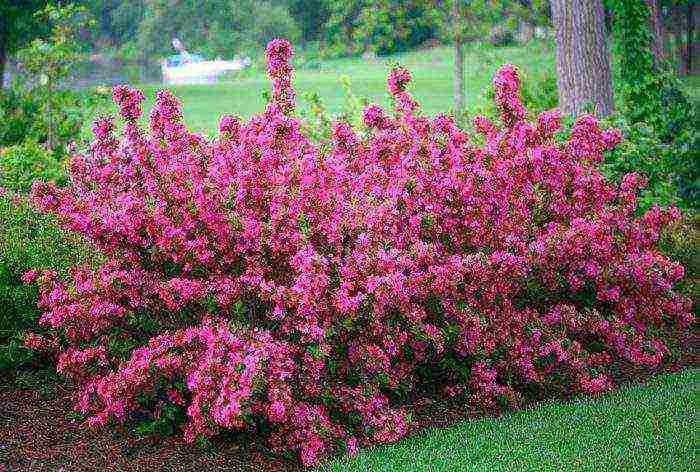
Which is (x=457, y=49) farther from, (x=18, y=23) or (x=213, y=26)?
(x=213, y=26)

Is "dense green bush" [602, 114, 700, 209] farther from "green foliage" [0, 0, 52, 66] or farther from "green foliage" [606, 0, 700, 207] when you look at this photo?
"green foliage" [0, 0, 52, 66]

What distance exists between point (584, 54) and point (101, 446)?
9191mm

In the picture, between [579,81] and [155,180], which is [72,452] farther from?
[579,81]

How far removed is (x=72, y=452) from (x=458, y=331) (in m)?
2.32

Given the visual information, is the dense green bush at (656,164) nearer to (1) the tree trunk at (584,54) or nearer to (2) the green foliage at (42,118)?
(1) the tree trunk at (584,54)

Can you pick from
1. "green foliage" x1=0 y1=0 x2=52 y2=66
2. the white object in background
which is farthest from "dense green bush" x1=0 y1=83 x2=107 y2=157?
the white object in background

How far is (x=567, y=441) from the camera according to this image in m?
5.35

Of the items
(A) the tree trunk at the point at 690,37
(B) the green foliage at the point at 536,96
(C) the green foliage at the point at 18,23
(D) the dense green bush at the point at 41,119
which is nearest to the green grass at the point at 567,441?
(B) the green foliage at the point at 536,96

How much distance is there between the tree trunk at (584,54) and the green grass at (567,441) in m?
7.46

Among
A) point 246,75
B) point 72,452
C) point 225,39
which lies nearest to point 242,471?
point 72,452

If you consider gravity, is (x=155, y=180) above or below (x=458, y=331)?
above

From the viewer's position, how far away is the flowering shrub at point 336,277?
5.50 m

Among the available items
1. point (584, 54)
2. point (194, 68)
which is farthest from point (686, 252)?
point (194, 68)

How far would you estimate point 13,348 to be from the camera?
6.55 metres
